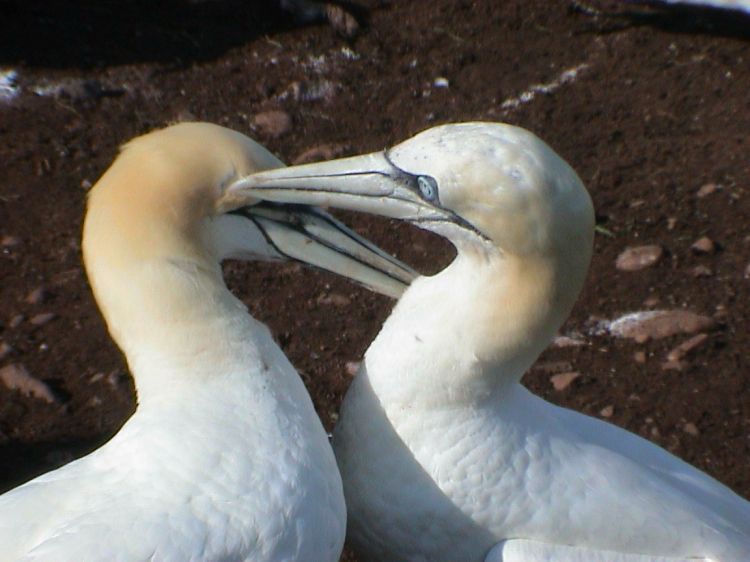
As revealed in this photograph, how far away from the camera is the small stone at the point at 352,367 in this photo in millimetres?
5337

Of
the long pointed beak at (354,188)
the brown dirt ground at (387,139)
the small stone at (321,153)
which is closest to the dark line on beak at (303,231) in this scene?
the long pointed beak at (354,188)

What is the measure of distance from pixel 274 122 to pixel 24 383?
2552 millimetres

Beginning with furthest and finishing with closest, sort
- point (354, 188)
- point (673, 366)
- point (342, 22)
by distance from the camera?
1. point (342, 22)
2. point (673, 366)
3. point (354, 188)

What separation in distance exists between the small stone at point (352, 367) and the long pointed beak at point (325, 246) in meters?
1.54

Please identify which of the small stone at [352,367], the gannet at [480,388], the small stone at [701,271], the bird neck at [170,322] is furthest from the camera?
the small stone at [701,271]

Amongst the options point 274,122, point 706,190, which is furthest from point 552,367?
point 274,122

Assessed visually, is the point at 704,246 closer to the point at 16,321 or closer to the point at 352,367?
the point at 352,367

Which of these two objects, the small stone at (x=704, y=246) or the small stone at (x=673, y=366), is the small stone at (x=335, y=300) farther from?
the small stone at (x=704, y=246)

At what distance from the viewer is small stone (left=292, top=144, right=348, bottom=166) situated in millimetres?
6734

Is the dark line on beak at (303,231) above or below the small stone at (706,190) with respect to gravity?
above

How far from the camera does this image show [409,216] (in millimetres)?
3426

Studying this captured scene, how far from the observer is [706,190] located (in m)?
6.45

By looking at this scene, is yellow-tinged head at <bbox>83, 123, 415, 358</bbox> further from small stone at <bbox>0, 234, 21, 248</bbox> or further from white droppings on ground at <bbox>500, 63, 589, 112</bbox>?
white droppings on ground at <bbox>500, 63, 589, 112</bbox>

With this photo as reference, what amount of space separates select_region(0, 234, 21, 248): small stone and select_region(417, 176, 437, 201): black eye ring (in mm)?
3375
